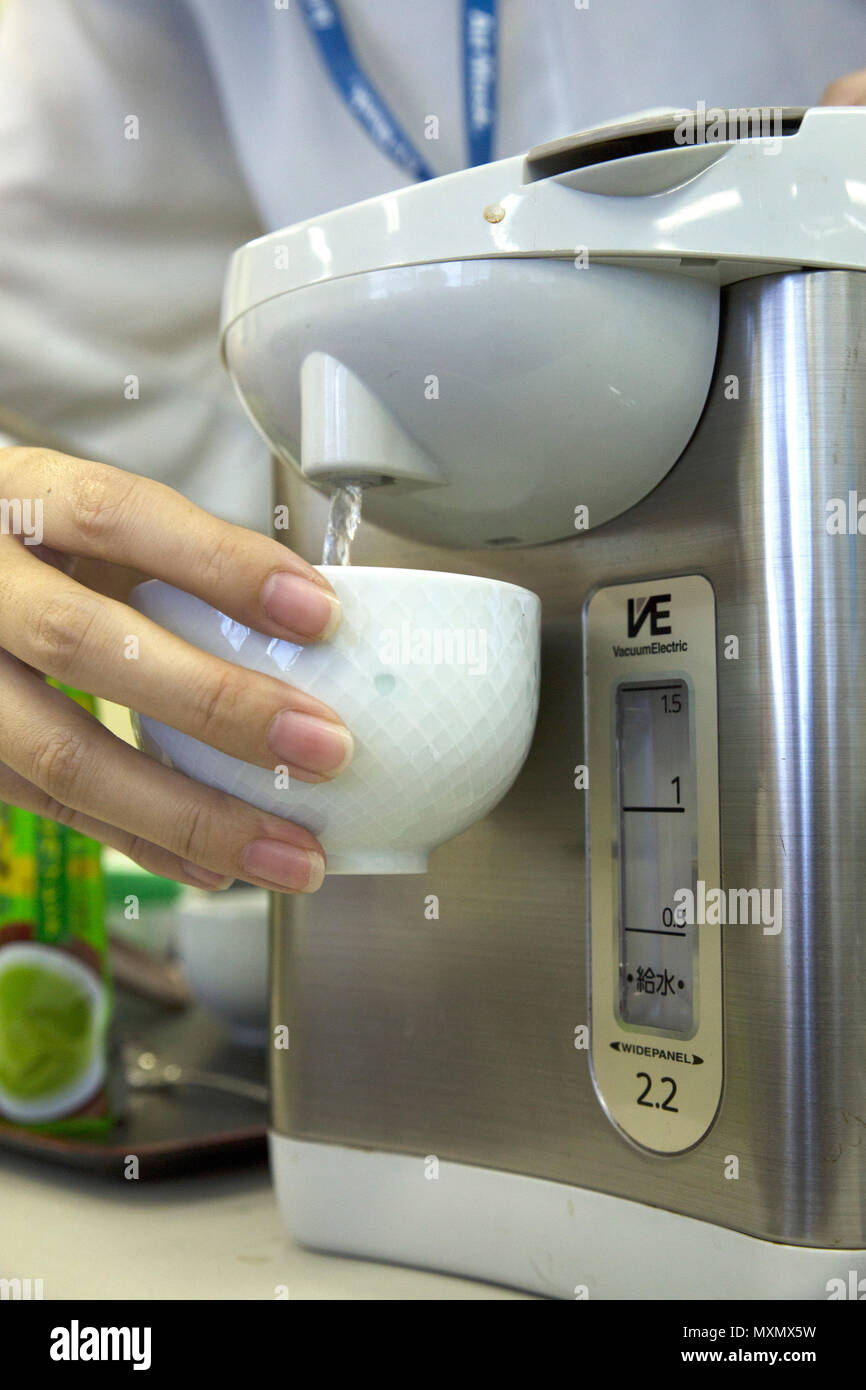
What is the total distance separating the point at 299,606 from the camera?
0.90 feet

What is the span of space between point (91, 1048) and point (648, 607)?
36 cm

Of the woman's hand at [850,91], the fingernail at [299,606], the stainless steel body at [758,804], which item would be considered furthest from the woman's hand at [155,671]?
the woman's hand at [850,91]

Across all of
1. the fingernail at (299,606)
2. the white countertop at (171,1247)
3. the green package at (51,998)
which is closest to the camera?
the fingernail at (299,606)

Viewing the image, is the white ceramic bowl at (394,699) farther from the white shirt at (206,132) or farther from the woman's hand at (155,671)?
the white shirt at (206,132)

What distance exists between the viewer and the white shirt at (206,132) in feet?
1.91

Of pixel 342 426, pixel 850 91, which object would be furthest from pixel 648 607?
pixel 850 91

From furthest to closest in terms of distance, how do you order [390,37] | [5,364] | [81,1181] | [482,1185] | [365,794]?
[5,364]
[390,37]
[81,1181]
[482,1185]
[365,794]

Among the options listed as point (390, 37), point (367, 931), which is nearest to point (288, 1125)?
point (367, 931)

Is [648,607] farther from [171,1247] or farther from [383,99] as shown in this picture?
[383,99]

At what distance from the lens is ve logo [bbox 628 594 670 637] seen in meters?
0.36

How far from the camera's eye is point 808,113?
0.31m

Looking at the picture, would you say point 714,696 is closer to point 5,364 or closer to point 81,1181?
point 81,1181

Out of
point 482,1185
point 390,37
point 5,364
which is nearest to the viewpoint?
point 482,1185
